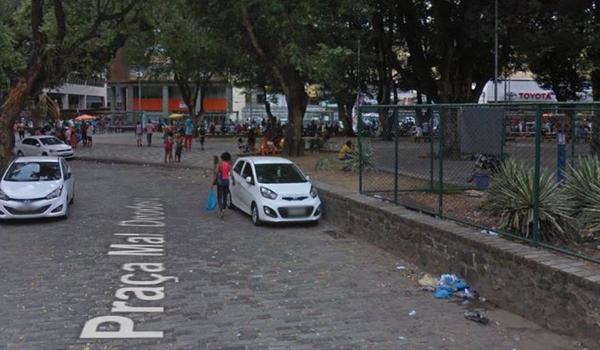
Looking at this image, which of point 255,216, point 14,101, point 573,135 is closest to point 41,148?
point 14,101

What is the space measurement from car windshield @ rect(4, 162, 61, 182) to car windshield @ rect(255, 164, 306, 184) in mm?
4608

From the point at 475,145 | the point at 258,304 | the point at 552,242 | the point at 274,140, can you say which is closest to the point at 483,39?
the point at 274,140

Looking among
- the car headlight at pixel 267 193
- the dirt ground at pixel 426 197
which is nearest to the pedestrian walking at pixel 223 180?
the car headlight at pixel 267 193

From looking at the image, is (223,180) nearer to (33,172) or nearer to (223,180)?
(223,180)

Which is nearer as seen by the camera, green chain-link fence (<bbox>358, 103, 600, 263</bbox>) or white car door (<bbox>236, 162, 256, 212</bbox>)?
green chain-link fence (<bbox>358, 103, 600, 263</bbox>)

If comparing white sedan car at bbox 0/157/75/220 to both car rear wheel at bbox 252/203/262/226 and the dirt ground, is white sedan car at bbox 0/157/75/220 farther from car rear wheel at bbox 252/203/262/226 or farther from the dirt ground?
the dirt ground

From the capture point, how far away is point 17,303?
8.10 m

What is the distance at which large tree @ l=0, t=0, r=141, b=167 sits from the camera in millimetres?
25500

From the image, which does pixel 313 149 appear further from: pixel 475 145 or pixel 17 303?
pixel 17 303

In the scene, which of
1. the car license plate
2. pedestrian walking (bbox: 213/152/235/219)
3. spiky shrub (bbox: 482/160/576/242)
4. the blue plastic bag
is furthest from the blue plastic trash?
the blue plastic bag

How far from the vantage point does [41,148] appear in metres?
32.2

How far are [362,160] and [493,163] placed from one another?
15.0 ft

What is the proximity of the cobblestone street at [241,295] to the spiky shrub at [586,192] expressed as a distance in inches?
60.4

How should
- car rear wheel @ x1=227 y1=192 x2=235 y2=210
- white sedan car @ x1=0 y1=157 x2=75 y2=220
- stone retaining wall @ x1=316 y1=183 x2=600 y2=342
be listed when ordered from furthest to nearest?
car rear wheel @ x1=227 y1=192 x2=235 y2=210
white sedan car @ x1=0 y1=157 x2=75 y2=220
stone retaining wall @ x1=316 y1=183 x2=600 y2=342
